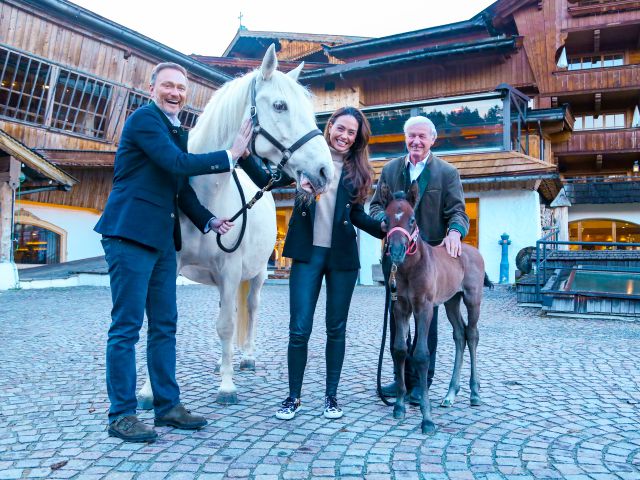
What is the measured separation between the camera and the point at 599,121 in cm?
2838

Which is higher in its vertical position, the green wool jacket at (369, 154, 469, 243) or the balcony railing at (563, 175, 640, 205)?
the balcony railing at (563, 175, 640, 205)

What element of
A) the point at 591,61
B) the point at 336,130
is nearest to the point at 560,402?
the point at 336,130

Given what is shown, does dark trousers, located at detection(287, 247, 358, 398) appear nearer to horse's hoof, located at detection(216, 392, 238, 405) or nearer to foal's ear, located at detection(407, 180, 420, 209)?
horse's hoof, located at detection(216, 392, 238, 405)

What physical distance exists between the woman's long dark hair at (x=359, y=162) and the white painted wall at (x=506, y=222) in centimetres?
1374

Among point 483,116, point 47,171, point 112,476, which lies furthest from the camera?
point 483,116

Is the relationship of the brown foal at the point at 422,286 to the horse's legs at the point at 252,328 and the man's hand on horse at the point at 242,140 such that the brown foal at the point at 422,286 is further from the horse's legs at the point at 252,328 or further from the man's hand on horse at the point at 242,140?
the horse's legs at the point at 252,328

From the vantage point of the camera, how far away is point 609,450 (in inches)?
128

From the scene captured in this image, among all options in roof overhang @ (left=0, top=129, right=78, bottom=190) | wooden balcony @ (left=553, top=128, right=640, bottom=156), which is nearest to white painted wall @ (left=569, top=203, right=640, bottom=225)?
wooden balcony @ (left=553, top=128, right=640, bottom=156)

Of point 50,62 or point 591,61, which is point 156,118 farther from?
point 591,61

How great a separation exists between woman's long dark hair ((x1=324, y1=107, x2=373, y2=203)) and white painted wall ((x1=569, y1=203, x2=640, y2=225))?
987 inches

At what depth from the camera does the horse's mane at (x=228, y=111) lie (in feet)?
11.9

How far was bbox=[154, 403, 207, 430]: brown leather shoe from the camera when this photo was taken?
140 inches

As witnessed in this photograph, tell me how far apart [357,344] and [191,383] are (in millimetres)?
2880

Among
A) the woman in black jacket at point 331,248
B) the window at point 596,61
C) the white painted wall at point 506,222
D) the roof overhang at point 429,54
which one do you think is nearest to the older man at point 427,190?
the woman in black jacket at point 331,248
